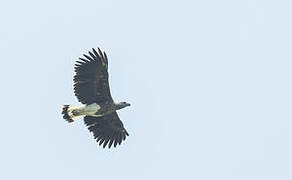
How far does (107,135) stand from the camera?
5553 centimetres

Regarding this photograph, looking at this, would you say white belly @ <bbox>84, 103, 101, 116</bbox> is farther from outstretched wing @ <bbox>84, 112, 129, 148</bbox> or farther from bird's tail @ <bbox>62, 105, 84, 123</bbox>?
outstretched wing @ <bbox>84, 112, 129, 148</bbox>

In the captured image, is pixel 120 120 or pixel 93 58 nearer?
pixel 93 58

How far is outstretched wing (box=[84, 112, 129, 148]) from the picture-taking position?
181ft

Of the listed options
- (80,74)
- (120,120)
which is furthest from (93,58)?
(120,120)

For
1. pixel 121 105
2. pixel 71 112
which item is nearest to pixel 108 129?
pixel 121 105

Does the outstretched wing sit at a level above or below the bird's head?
below

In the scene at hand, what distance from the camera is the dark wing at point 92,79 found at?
52531mm

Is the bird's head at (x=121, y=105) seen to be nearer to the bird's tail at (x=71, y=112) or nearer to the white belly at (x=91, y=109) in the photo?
the white belly at (x=91, y=109)

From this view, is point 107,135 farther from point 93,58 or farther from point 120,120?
point 93,58

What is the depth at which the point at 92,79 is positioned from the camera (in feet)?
174

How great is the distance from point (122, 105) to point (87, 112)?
6.30ft

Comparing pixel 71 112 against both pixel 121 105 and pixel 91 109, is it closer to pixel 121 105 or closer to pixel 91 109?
pixel 91 109

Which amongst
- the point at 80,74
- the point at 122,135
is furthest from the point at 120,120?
the point at 80,74

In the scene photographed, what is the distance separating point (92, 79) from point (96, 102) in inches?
51.3
